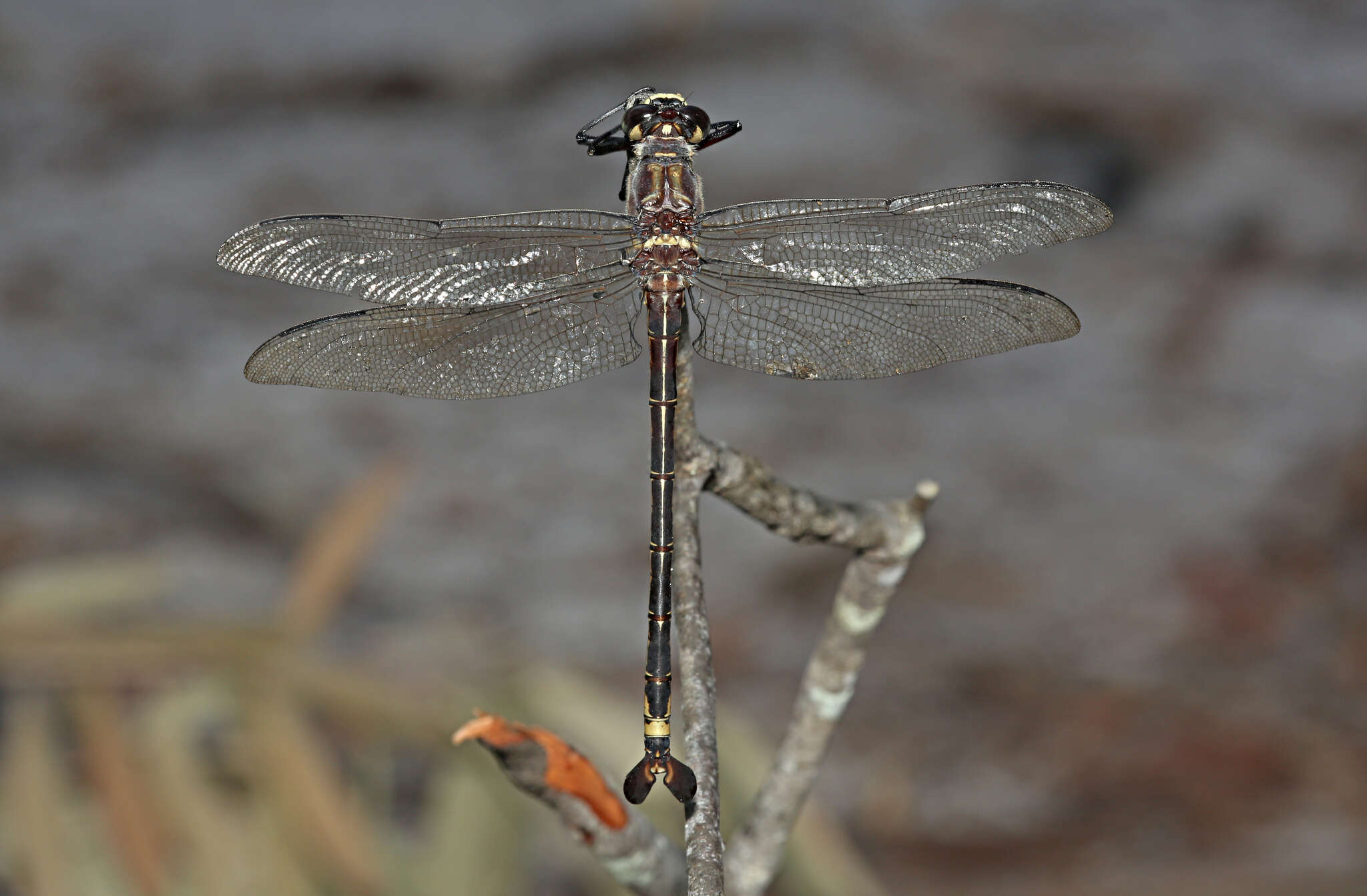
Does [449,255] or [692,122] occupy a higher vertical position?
[692,122]

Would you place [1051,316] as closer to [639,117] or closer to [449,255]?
[639,117]

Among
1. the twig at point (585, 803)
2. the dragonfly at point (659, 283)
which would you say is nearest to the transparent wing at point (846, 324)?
the dragonfly at point (659, 283)

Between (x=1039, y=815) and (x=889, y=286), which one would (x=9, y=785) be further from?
(x=1039, y=815)

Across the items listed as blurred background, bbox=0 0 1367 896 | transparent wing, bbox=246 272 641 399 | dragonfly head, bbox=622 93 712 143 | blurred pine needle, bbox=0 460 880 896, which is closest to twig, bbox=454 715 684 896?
transparent wing, bbox=246 272 641 399

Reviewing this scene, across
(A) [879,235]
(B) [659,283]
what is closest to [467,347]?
(B) [659,283]

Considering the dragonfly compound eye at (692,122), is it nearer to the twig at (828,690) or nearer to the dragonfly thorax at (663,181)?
the dragonfly thorax at (663,181)

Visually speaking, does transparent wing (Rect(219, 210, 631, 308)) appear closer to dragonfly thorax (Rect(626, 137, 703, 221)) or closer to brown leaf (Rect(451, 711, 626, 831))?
dragonfly thorax (Rect(626, 137, 703, 221))
